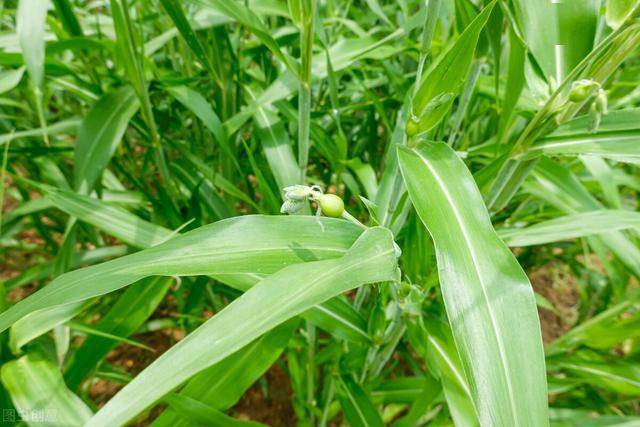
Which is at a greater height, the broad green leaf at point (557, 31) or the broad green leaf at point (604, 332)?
the broad green leaf at point (557, 31)

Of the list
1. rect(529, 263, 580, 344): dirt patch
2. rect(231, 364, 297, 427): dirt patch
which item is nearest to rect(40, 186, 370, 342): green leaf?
rect(231, 364, 297, 427): dirt patch

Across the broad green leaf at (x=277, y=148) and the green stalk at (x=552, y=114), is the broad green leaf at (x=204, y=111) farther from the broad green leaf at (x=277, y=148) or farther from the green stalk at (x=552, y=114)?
the green stalk at (x=552, y=114)

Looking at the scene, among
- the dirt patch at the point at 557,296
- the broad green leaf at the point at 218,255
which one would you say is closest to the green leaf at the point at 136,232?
the broad green leaf at the point at 218,255

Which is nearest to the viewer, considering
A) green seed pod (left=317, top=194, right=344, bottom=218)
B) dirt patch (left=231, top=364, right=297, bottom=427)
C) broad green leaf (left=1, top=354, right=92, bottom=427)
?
green seed pod (left=317, top=194, right=344, bottom=218)

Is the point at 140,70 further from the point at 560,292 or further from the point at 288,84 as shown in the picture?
the point at 560,292

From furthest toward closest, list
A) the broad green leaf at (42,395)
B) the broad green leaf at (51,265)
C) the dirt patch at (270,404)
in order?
the dirt patch at (270,404), the broad green leaf at (51,265), the broad green leaf at (42,395)

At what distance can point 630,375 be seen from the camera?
0.63m

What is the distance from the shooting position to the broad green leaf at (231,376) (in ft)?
1.61

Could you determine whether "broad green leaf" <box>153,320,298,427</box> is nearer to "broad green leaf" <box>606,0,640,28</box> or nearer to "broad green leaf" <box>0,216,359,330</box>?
"broad green leaf" <box>0,216,359,330</box>

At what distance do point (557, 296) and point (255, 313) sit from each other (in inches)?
51.3

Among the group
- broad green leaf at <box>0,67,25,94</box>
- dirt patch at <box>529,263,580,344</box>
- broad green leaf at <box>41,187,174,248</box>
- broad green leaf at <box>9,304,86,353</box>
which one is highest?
broad green leaf at <box>0,67,25,94</box>

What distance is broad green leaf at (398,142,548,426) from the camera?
26 centimetres

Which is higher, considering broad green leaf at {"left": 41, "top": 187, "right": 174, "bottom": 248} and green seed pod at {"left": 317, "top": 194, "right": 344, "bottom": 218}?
green seed pod at {"left": 317, "top": 194, "right": 344, "bottom": 218}

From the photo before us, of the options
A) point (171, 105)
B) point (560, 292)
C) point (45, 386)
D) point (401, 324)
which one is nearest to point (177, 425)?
point (45, 386)
